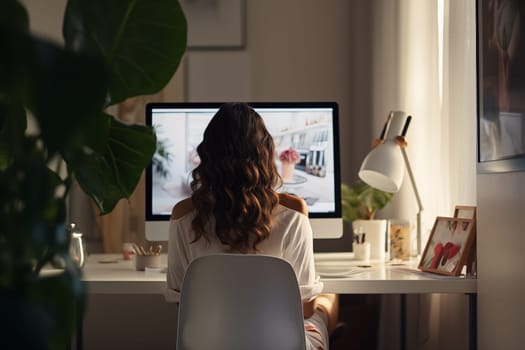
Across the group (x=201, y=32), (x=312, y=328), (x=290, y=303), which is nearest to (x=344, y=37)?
(x=201, y=32)

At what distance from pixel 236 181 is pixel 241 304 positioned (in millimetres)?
392

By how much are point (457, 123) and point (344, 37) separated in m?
1.40

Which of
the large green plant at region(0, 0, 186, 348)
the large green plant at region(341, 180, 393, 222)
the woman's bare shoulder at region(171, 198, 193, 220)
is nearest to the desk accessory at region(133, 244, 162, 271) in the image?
the woman's bare shoulder at region(171, 198, 193, 220)

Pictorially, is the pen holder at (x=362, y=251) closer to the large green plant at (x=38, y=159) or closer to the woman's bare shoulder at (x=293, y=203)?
the woman's bare shoulder at (x=293, y=203)

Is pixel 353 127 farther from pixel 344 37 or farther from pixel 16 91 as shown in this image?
pixel 16 91

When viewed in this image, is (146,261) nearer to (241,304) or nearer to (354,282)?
(354,282)

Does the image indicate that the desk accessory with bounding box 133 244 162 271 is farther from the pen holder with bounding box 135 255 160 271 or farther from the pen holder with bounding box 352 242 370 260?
the pen holder with bounding box 352 242 370 260

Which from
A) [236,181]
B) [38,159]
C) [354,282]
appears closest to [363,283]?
[354,282]

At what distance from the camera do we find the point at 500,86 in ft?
→ 6.07

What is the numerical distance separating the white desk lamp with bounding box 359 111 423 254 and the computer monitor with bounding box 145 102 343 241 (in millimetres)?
115

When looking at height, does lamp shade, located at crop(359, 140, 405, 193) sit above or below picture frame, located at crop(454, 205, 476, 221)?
above

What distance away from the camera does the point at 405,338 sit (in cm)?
290

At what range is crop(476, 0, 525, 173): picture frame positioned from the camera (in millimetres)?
1720

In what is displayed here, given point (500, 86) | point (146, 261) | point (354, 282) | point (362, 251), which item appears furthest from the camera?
point (362, 251)
